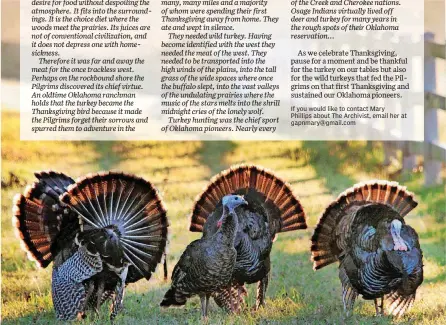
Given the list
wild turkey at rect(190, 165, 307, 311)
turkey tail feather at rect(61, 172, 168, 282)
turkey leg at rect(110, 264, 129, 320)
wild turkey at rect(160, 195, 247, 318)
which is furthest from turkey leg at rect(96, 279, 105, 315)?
wild turkey at rect(190, 165, 307, 311)

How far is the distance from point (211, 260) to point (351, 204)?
1295 millimetres

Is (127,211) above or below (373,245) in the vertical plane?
above

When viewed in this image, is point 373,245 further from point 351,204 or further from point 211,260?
point 211,260

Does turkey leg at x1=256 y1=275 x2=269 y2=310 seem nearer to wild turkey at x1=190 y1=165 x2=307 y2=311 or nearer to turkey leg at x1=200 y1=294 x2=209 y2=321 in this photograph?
wild turkey at x1=190 y1=165 x2=307 y2=311

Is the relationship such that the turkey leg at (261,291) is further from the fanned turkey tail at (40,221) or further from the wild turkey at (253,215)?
the fanned turkey tail at (40,221)

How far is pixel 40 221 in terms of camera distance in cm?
542

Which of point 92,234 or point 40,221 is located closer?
point 92,234

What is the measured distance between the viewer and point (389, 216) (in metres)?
5.28

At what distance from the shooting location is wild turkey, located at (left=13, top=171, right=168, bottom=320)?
5227 mm

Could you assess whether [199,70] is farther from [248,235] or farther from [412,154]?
[412,154]

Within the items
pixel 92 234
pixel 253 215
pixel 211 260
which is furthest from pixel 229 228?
pixel 92 234

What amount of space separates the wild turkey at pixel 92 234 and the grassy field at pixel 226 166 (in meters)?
0.34

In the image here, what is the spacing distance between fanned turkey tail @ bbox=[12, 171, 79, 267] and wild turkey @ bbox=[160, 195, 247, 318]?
91 centimetres

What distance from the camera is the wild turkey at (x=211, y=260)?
16.8ft
